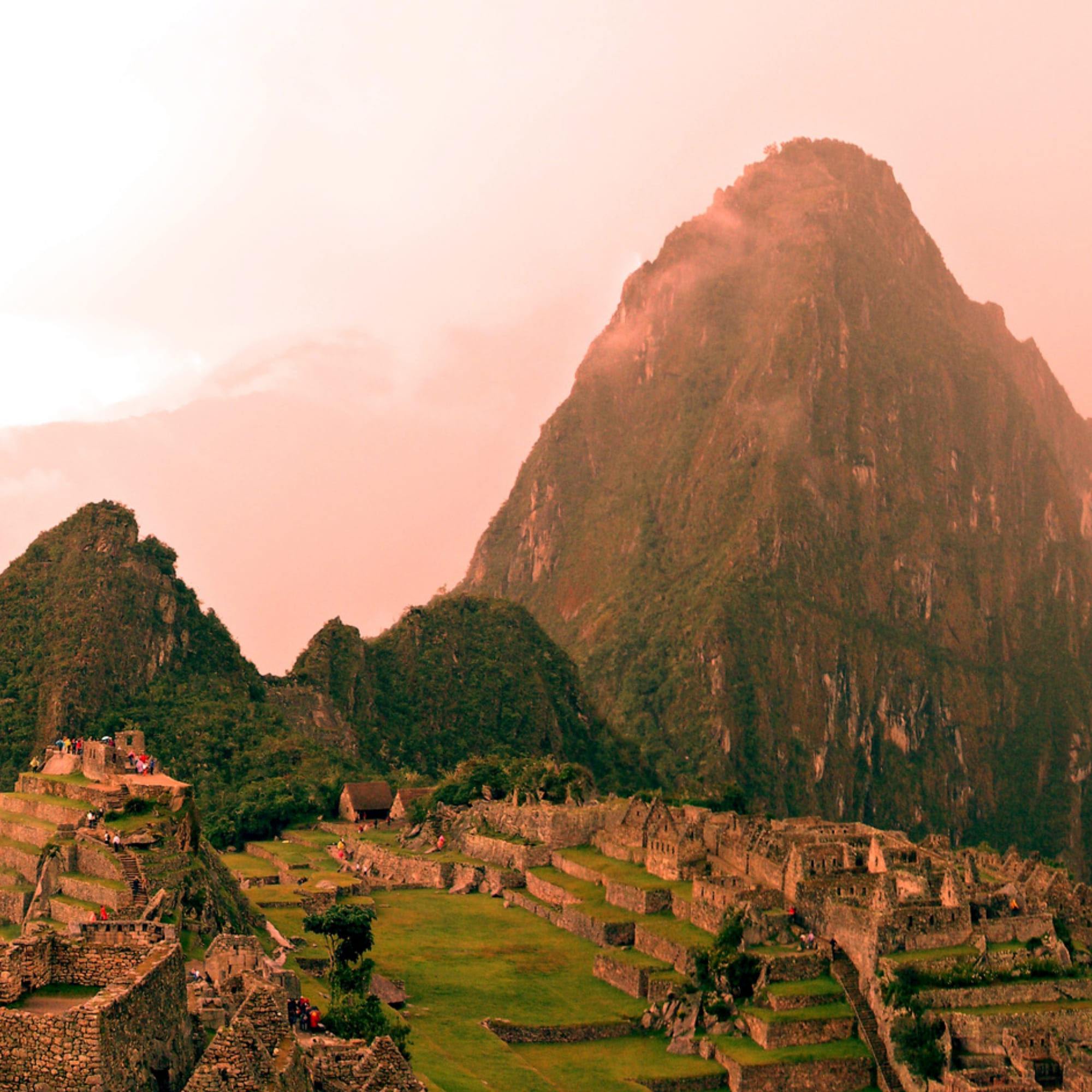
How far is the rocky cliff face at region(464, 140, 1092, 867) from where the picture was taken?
6127 inches

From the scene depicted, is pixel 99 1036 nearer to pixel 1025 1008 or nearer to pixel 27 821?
pixel 27 821

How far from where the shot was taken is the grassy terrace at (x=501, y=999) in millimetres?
34094

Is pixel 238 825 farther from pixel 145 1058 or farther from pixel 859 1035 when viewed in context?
pixel 145 1058

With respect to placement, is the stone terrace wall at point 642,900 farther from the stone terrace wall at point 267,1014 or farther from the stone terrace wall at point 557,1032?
the stone terrace wall at point 267,1014

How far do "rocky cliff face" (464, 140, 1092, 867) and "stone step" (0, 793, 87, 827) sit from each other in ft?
330

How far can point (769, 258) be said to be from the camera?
625 feet

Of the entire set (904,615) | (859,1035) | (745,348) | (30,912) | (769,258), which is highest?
(769,258)

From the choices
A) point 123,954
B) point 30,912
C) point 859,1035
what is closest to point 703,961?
point 859,1035

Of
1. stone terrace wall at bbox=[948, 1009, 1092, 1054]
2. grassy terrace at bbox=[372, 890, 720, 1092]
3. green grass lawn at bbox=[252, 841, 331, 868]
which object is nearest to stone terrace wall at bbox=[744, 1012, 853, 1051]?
grassy terrace at bbox=[372, 890, 720, 1092]

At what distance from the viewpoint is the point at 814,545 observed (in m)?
164

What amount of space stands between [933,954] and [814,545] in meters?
128

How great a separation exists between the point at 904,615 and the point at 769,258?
46548 millimetres

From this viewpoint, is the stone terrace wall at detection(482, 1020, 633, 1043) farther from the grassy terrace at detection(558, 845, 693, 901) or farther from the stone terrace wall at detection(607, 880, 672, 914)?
the stone terrace wall at detection(607, 880, 672, 914)

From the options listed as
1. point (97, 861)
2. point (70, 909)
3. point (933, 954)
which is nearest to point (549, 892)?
point (933, 954)
